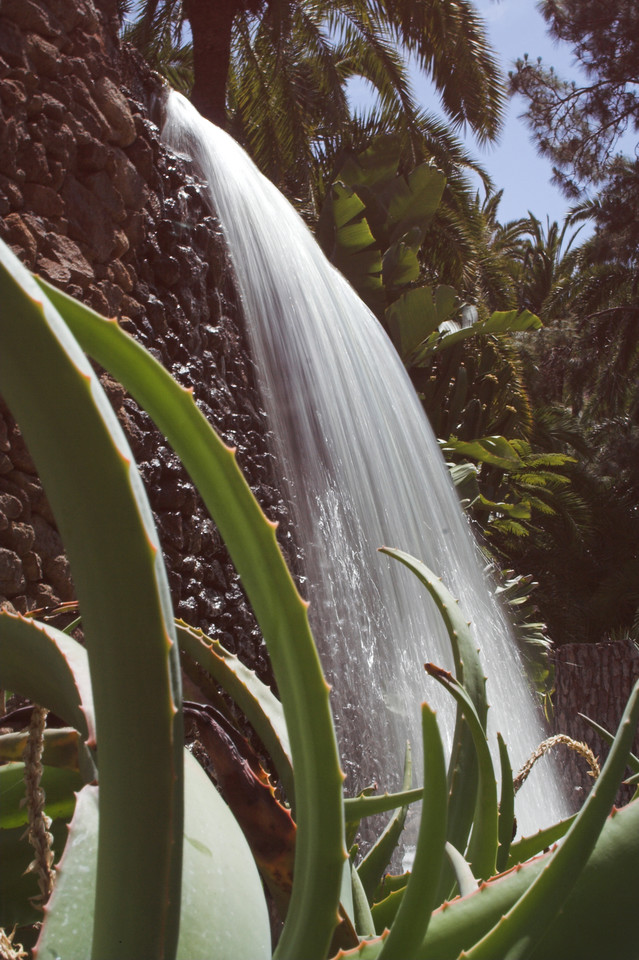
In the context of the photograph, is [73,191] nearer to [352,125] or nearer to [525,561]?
[352,125]

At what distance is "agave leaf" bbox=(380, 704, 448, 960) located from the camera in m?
0.47

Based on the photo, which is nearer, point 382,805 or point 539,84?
point 382,805

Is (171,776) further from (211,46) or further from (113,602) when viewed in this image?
(211,46)

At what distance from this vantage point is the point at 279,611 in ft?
1.43

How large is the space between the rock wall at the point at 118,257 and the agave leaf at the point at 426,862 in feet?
7.45

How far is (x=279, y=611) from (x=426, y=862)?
177 millimetres

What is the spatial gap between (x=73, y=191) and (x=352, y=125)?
7.37 m

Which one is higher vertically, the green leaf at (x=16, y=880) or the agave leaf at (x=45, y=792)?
the agave leaf at (x=45, y=792)

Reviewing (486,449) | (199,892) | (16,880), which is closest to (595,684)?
(486,449)

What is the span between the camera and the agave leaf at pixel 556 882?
458 mm

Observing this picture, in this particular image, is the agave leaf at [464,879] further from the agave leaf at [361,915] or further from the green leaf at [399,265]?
the green leaf at [399,265]

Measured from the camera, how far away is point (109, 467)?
1.14ft

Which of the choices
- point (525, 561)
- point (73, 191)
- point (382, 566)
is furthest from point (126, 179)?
point (525, 561)

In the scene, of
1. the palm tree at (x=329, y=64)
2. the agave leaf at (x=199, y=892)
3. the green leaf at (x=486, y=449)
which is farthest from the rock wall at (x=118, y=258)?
the palm tree at (x=329, y=64)
